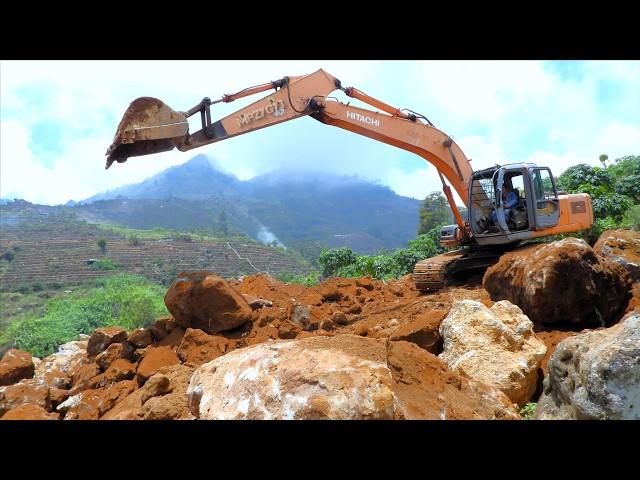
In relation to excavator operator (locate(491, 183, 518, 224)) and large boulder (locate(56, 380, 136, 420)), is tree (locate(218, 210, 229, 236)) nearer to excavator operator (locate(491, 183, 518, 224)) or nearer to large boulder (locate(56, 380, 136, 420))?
excavator operator (locate(491, 183, 518, 224))

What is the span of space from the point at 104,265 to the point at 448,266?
153ft

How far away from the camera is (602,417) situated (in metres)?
3.54

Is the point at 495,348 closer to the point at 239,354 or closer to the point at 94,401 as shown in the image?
the point at 239,354

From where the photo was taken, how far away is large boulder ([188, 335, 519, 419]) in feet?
10.6

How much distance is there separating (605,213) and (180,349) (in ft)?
46.8

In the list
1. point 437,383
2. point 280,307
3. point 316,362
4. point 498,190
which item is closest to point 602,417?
point 437,383

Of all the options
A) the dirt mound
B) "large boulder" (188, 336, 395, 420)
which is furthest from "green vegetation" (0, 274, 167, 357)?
"large boulder" (188, 336, 395, 420)

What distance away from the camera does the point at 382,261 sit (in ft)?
72.4

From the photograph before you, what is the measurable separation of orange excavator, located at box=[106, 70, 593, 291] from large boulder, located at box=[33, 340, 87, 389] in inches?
142

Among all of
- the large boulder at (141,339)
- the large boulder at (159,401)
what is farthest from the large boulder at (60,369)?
the large boulder at (159,401)

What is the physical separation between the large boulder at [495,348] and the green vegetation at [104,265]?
4956 centimetres

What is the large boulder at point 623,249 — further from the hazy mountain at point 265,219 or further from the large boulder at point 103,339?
the hazy mountain at point 265,219

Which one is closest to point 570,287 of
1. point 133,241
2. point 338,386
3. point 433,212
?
point 338,386

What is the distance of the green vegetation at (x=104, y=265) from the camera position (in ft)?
161
